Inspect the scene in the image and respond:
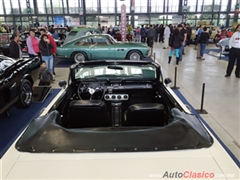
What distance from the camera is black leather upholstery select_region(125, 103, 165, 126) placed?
6.93ft

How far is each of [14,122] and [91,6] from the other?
92.2ft

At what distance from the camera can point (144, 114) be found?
7.04ft

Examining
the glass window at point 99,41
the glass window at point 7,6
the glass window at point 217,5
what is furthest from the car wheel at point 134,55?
the glass window at point 7,6

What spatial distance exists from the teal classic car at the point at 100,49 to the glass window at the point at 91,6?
844 inches

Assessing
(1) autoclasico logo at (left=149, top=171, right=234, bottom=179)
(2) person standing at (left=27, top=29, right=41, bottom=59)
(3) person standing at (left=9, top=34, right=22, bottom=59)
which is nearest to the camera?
(1) autoclasico logo at (left=149, top=171, right=234, bottom=179)

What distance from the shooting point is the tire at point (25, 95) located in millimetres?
4773

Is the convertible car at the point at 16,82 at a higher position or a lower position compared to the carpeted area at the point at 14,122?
higher

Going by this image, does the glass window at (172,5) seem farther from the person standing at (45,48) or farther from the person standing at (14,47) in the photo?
the person standing at (14,47)

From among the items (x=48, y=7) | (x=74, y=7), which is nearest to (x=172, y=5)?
(x=74, y=7)

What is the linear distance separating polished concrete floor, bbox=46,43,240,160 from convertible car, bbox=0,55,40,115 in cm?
172

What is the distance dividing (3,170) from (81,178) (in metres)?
0.53

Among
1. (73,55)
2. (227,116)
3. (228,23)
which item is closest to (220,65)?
(227,116)

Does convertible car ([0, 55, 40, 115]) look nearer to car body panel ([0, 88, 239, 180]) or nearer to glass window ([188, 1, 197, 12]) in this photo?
car body panel ([0, 88, 239, 180])

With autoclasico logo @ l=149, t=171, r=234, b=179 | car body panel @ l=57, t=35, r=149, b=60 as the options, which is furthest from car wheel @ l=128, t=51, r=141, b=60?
autoclasico logo @ l=149, t=171, r=234, b=179
